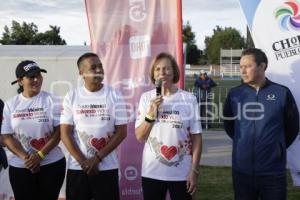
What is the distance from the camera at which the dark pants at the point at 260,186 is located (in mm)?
4074

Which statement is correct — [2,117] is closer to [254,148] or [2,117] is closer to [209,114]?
[254,148]

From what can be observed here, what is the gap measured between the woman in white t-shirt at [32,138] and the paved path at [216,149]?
5.02 metres

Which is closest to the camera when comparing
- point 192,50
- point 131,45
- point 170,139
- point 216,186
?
point 170,139

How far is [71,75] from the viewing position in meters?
6.24

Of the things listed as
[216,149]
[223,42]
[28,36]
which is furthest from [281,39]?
[223,42]

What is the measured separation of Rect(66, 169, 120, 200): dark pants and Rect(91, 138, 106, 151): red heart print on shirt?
22 centimetres

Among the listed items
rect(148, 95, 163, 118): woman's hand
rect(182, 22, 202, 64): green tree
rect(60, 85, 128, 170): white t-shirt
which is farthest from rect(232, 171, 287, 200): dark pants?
rect(182, 22, 202, 64): green tree

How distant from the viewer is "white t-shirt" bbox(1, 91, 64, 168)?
4.32 metres

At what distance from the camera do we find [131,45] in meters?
5.24

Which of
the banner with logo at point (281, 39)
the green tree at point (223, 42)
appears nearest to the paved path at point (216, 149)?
the banner with logo at point (281, 39)

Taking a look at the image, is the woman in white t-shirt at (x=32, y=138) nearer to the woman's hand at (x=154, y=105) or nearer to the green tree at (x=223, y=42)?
the woman's hand at (x=154, y=105)

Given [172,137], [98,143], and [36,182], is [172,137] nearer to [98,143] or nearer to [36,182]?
[98,143]

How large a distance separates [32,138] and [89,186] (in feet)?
2.37

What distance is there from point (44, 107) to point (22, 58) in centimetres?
224
